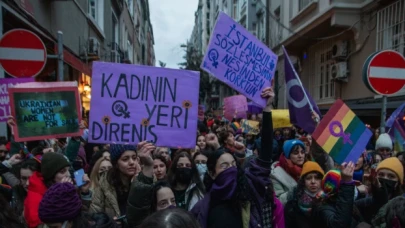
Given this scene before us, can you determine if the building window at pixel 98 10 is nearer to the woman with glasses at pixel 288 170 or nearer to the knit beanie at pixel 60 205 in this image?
the woman with glasses at pixel 288 170

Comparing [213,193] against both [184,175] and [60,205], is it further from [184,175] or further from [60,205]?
[184,175]

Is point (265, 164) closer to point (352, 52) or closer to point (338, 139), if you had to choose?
point (338, 139)

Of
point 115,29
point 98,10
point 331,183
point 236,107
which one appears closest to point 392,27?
point 236,107

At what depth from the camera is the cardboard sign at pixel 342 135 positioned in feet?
11.3

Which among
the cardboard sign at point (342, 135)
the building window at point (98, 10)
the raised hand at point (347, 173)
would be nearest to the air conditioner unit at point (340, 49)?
the cardboard sign at point (342, 135)

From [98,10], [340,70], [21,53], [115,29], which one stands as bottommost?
[21,53]

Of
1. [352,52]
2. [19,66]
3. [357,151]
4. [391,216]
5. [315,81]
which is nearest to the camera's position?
[391,216]

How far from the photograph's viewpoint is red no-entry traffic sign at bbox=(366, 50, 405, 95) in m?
4.69

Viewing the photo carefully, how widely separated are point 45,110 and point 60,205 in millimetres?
2236

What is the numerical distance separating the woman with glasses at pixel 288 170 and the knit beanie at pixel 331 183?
1.80ft

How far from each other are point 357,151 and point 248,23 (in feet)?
84.9

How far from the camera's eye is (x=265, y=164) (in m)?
2.84

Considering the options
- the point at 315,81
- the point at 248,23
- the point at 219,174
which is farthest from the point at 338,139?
the point at 248,23

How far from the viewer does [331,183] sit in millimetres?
3053
